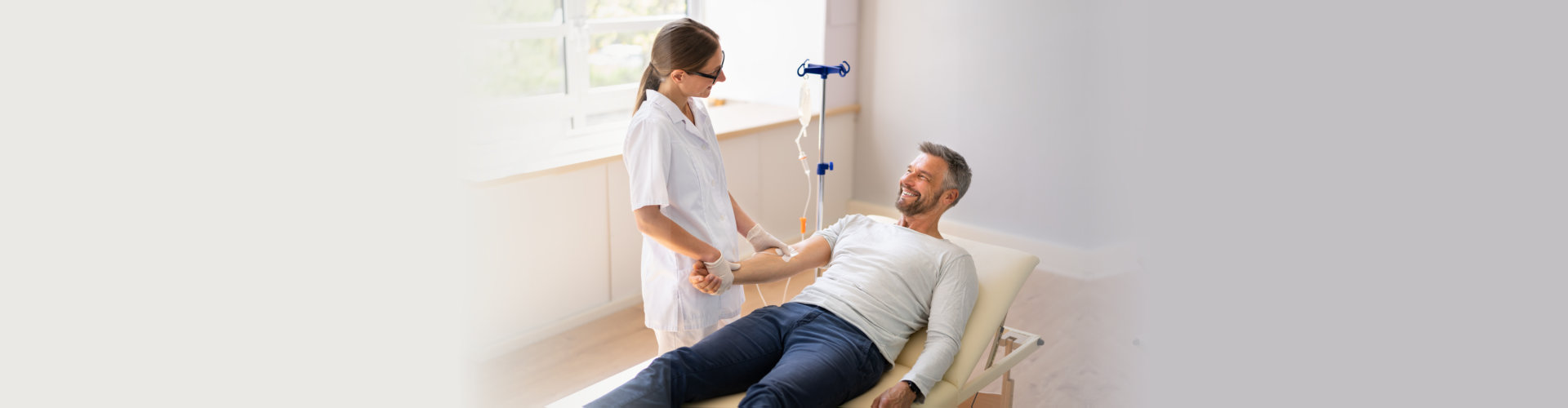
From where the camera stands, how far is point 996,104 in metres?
3.79

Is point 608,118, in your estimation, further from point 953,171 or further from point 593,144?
point 953,171

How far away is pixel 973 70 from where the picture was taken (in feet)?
12.6

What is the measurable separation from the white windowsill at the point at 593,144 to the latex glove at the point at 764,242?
2.64ft

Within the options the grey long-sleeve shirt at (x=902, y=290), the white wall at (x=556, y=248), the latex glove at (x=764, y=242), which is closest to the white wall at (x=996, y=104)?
the white wall at (x=556, y=248)

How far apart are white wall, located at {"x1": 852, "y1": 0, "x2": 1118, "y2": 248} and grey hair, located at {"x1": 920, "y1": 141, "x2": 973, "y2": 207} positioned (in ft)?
4.45

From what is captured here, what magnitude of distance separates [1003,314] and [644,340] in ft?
4.04

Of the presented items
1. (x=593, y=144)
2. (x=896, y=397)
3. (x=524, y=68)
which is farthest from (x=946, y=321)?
(x=524, y=68)

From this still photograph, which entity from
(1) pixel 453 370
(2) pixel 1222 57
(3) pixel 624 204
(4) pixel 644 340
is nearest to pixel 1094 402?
(2) pixel 1222 57

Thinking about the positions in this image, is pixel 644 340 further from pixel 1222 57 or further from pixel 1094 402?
pixel 1222 57

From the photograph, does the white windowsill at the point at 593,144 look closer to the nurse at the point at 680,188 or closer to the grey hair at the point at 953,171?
the nurse at the point at 680,188

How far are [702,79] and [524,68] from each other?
1537 mm

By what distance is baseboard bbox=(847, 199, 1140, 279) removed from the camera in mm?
3638

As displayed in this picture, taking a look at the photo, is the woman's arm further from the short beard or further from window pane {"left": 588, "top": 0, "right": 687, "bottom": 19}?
window pane {"left": 588, "top": 0, "right": 687, "bottom": 19}

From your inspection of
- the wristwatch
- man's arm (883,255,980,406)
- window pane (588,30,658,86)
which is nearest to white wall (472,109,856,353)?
window pane (588,30,658,86)
